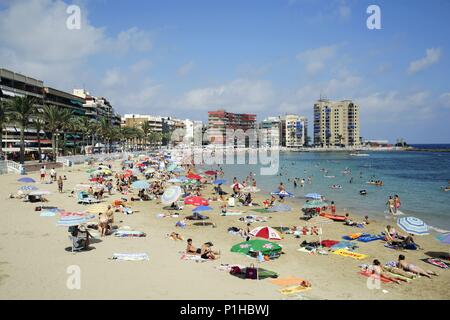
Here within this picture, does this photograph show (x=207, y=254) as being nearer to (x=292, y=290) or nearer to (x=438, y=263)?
(x=292, y=290)

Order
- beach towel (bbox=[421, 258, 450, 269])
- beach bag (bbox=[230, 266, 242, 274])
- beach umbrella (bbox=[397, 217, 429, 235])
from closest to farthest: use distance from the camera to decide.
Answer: beach bag (bbox=[230, 266, 242, 274]), beach towel (bbox=[421, 258, 450, 269]), beach umbrella (bbox=[397, 217, 429, 235])

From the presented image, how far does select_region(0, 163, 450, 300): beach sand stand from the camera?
10031mm

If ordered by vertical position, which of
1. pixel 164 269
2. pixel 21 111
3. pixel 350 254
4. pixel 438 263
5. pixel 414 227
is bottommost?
pixel 438 263

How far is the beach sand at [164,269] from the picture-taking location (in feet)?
32.9

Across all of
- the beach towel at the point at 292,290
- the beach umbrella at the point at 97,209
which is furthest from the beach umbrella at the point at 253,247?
the beach umbrella at the point at 97,209

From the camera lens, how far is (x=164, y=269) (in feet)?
39.3

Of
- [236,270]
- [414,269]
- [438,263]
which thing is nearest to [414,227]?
[438,263]

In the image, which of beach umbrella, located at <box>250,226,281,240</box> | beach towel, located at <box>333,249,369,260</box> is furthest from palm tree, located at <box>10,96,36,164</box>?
beach towel, located at <box>333,249,369,260</box>

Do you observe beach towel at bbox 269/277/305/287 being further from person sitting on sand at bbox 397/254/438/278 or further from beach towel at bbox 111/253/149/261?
beach towel at bbox 111/253/149/261

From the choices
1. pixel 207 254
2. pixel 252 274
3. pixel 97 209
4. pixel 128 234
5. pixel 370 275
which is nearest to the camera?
pixel 252 274

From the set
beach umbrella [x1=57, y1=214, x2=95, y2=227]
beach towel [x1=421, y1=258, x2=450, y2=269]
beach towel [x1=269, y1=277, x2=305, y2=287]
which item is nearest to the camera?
beach towel [x1=269, y1=277, x2=305, y2=287]

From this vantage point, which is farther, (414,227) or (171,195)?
(171,195)
